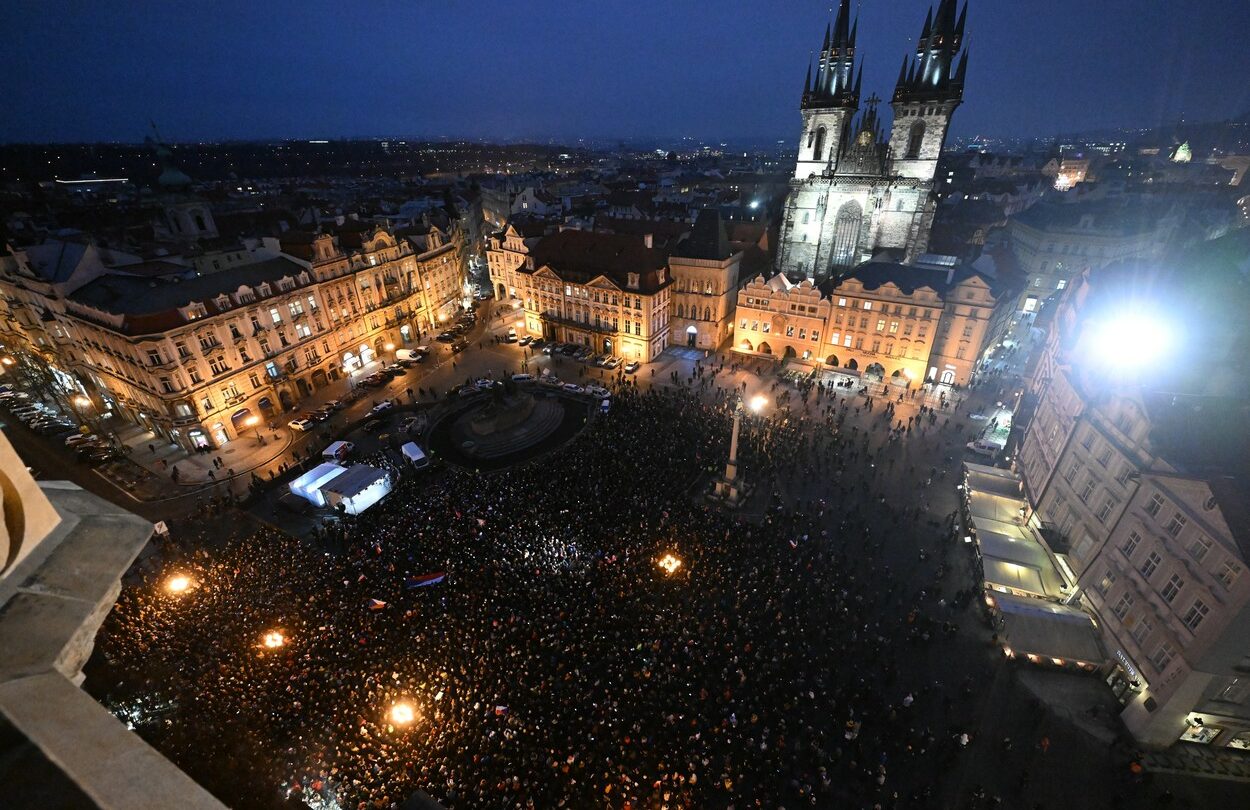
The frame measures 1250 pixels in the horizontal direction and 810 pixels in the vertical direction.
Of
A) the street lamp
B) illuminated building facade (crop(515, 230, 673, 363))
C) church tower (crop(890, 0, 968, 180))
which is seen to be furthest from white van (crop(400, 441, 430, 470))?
church tower (crop(890, 0, 968, 180))

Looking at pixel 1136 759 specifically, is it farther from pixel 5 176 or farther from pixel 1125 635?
pixel 5 176

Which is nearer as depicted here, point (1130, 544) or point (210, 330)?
point (1130, 544)

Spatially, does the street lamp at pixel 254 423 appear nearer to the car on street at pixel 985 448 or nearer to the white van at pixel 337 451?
the white van at pixel 337 451

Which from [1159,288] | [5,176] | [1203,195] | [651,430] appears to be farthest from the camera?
[5,176]

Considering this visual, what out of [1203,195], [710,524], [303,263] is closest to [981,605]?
[710,524]

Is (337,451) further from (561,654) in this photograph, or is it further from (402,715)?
(561,654)

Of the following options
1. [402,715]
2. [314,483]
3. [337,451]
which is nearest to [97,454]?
[337,451]
